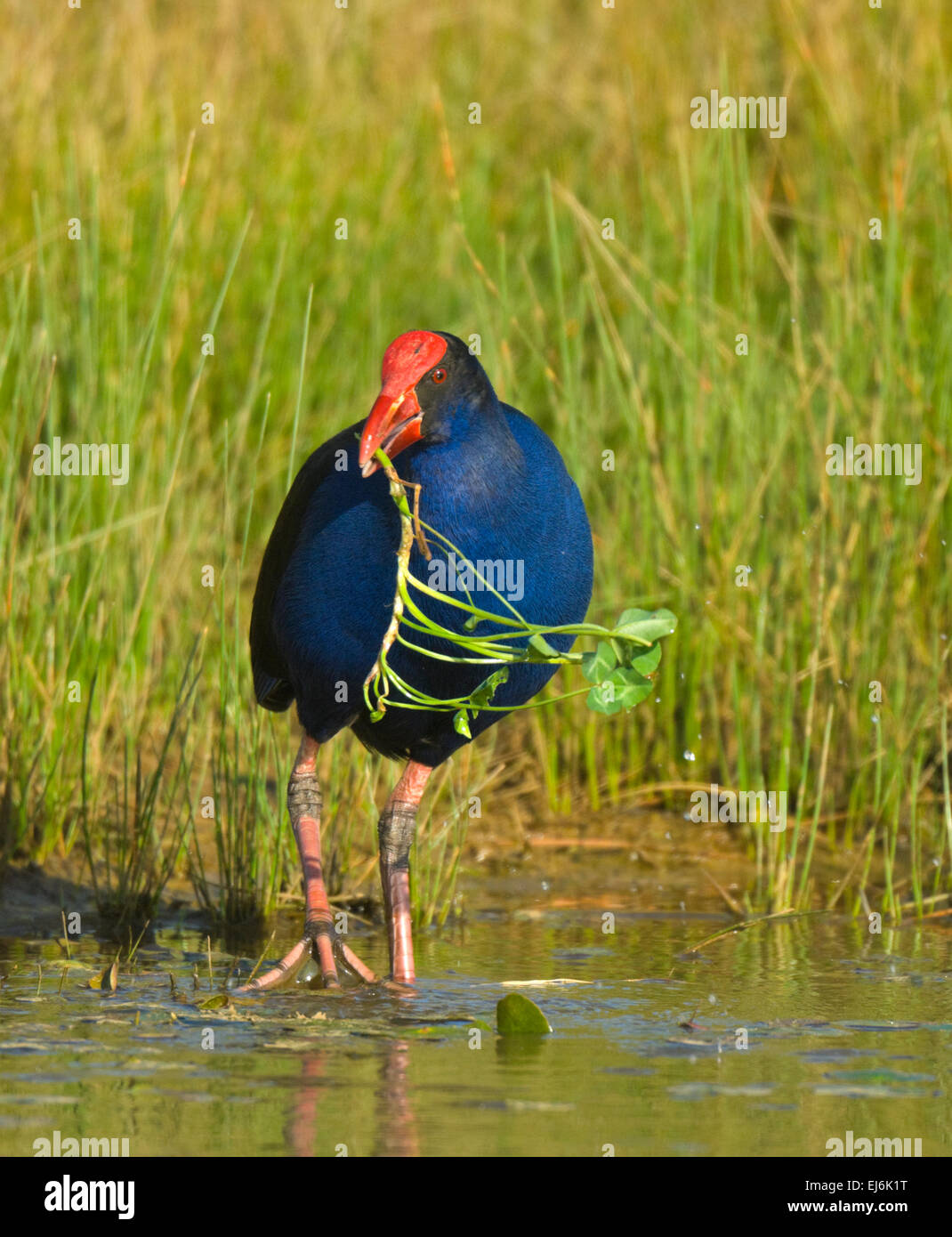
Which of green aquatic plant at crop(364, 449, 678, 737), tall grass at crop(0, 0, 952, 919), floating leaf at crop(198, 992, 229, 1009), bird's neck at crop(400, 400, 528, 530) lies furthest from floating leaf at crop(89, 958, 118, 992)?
bird's neck at crop(400, 400, 528, 530)

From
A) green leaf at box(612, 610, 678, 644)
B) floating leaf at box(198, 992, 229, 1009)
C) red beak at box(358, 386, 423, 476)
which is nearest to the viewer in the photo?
green leaf at box(612, 610, 678, 644)

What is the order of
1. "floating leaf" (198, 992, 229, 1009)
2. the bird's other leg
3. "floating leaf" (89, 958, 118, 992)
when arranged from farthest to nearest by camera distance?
the bird's other leg < "floating leaf" (89, 958, 118, 992) < "floating leaf" (198, 992, 229, 1009)

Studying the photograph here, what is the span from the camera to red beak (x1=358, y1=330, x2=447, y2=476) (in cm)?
381

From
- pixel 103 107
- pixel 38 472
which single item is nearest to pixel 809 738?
pixel 38 472

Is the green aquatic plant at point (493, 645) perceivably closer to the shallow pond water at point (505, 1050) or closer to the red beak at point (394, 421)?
the red beak at point (394, 421)

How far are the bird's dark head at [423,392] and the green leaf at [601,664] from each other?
0.59m

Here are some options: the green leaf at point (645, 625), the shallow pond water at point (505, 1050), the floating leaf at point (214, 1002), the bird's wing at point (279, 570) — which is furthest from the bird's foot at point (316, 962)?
the green leaf at point (645, 625)

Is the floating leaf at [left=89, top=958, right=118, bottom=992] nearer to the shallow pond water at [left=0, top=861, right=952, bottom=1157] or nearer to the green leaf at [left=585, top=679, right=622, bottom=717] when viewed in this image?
the shallow pond water at [left=0, top=861, right=952, bottom=1157]

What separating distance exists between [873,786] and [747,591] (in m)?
0.70

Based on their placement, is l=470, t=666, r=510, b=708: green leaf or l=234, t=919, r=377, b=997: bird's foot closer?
l=470, t=666, r=510, b=708: green leaf

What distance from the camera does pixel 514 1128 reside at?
127 inches

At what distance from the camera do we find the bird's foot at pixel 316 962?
4.35 m

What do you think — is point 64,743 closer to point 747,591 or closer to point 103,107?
point 747,591
